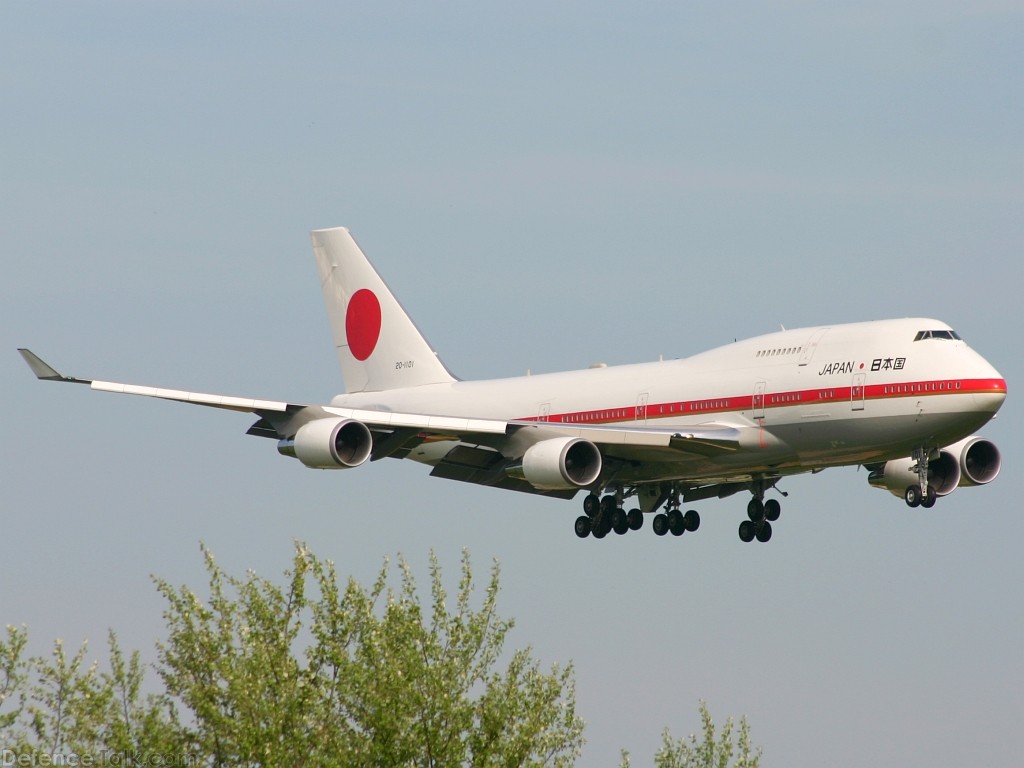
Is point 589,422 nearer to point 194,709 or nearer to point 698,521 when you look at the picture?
point 698,521

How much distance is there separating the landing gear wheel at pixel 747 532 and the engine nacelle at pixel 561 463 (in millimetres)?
6439

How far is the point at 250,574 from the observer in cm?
4050

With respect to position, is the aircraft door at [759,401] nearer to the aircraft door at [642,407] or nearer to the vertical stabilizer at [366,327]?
the aircraft door at [642,407]

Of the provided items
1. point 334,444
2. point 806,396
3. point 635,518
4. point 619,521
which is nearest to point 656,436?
point 806,396

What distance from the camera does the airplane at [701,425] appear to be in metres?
45.7

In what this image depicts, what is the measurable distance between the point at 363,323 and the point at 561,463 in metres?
17.1

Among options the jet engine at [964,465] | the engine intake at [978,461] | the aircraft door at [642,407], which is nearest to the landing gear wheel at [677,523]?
the aircraft door at [642,407]

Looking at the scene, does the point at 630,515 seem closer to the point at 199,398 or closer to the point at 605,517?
the point at 605,517

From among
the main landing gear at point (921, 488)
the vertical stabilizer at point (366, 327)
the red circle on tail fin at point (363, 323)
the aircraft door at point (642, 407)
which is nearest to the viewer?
the main landing gear at point (921, 488)

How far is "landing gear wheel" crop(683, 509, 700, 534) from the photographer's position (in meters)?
55.0

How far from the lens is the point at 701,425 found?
49.3 meters

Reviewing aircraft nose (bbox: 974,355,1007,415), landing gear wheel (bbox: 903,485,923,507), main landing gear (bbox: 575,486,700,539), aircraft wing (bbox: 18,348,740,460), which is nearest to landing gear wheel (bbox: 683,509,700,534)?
main landing gear (bbox: 575,486,700,539)

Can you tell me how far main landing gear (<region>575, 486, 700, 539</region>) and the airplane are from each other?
0.15ft

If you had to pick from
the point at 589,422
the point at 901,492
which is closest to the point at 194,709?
the point at 589,422
